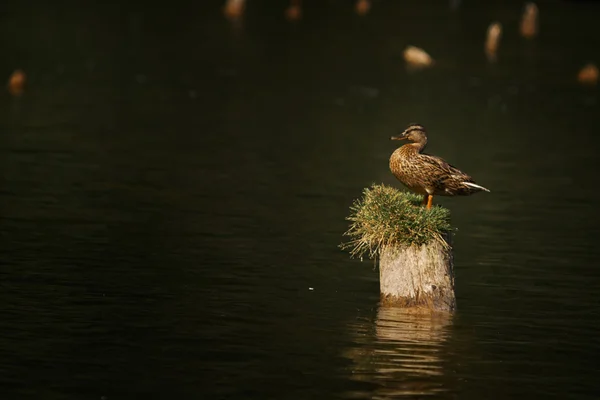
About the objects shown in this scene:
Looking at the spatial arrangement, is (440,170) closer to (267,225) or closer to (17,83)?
(267,225)

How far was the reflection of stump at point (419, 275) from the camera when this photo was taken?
68.6ft

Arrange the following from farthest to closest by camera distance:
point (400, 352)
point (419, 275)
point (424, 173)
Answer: point (424, 173)
point (419, 275)
point (400, 352)

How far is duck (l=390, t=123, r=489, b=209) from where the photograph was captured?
21609 mm

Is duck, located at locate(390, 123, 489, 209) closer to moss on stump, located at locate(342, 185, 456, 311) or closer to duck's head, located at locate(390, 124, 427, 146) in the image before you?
duck's head, located at locate(390, 124, 427, 146)

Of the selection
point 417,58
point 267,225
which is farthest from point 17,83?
point 417,58

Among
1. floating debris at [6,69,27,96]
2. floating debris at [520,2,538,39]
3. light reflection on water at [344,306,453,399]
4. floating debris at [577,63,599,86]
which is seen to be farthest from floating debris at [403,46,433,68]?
light reflection on water at [344,306,453,399]

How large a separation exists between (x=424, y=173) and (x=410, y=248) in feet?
4.44

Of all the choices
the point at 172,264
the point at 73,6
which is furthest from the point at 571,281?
the point at 73,6

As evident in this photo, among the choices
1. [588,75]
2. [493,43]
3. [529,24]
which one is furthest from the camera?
[529,24]

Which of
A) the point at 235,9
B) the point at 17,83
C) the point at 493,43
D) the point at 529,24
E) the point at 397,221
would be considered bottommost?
the point at 397,221

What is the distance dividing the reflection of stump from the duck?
3.37 ft

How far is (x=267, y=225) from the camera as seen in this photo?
28.9 meters

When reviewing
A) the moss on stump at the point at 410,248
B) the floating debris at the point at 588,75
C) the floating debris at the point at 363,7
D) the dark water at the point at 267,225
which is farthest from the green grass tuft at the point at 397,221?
the floating debris at the point at 363,7

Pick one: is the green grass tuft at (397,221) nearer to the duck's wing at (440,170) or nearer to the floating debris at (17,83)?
the duck's wing at (440,170)
